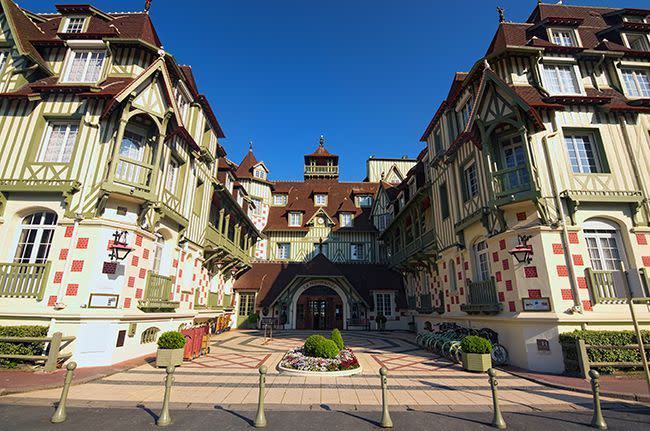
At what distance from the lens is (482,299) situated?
1149cm

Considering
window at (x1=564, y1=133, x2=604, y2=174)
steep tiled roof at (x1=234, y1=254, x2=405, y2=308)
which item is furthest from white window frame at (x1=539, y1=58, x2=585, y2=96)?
steep tiled roof at (x1=234, y1=254, x2=405, y2=308)

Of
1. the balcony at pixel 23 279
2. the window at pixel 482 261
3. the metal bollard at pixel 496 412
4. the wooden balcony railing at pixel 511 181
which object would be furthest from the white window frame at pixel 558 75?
the balcony at pixel 23 279

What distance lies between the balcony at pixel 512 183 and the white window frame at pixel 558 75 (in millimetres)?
3742

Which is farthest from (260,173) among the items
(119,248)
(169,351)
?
(169,351)

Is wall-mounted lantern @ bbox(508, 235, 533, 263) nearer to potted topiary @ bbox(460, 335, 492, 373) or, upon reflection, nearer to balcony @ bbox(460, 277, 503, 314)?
balcony @ bbox(460, 277, 503, 314)

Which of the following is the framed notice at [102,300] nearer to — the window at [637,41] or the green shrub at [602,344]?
the green shrub at [602,344]

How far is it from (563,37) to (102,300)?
66.9ft

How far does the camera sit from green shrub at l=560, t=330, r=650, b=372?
8398 millimetres

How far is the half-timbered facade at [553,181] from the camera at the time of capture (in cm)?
940

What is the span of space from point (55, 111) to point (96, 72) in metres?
2.19

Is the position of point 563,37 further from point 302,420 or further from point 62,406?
point 62,406

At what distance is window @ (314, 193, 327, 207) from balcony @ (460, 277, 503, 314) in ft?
63.4

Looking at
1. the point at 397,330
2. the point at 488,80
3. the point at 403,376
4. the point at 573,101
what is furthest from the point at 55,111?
the point at 397,330

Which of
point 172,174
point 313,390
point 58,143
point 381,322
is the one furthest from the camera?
point 381,322
